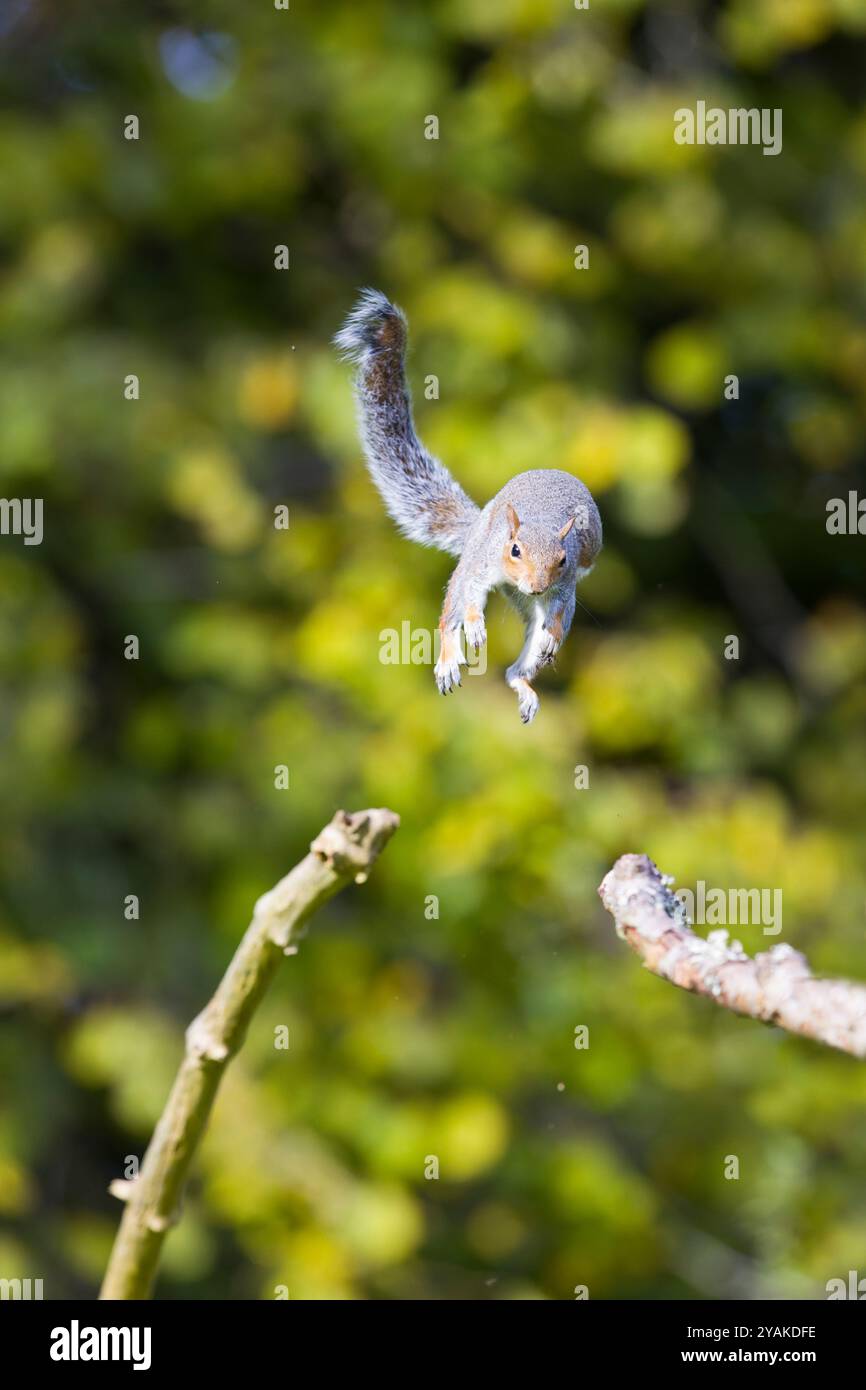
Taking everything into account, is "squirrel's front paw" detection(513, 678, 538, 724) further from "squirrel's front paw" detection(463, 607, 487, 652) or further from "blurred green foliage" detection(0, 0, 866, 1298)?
"blurred green foliage" detection(0, 0, 866, 1298)

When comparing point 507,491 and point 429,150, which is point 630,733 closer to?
point 429,150

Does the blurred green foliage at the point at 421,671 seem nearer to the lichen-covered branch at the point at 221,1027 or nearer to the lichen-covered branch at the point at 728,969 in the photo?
the lichen-covered branch at the point at 221,1027

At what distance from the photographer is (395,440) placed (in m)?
1.23

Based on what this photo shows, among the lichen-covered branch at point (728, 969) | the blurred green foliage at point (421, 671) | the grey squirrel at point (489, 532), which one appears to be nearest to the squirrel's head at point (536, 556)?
the grey squirrel at point (489, 532)

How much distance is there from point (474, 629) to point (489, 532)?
7 cm

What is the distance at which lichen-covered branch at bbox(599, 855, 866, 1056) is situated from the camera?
69cm

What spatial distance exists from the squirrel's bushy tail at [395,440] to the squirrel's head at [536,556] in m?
0.22

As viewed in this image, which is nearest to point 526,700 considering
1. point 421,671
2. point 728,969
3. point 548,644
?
point 548,644

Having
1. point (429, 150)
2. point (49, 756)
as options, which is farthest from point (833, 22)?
point (49, 756)

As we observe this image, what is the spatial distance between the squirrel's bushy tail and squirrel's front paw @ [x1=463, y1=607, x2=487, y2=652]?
184mm

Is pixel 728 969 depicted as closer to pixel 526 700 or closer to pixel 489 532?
pixel 526 700

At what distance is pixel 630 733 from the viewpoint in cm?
362

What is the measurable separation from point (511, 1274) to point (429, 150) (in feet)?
9.50

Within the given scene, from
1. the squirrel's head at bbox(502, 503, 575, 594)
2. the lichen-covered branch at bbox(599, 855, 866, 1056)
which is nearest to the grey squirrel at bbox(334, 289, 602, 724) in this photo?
the squirrel's head at bbox(502, 503, 575, 594)
